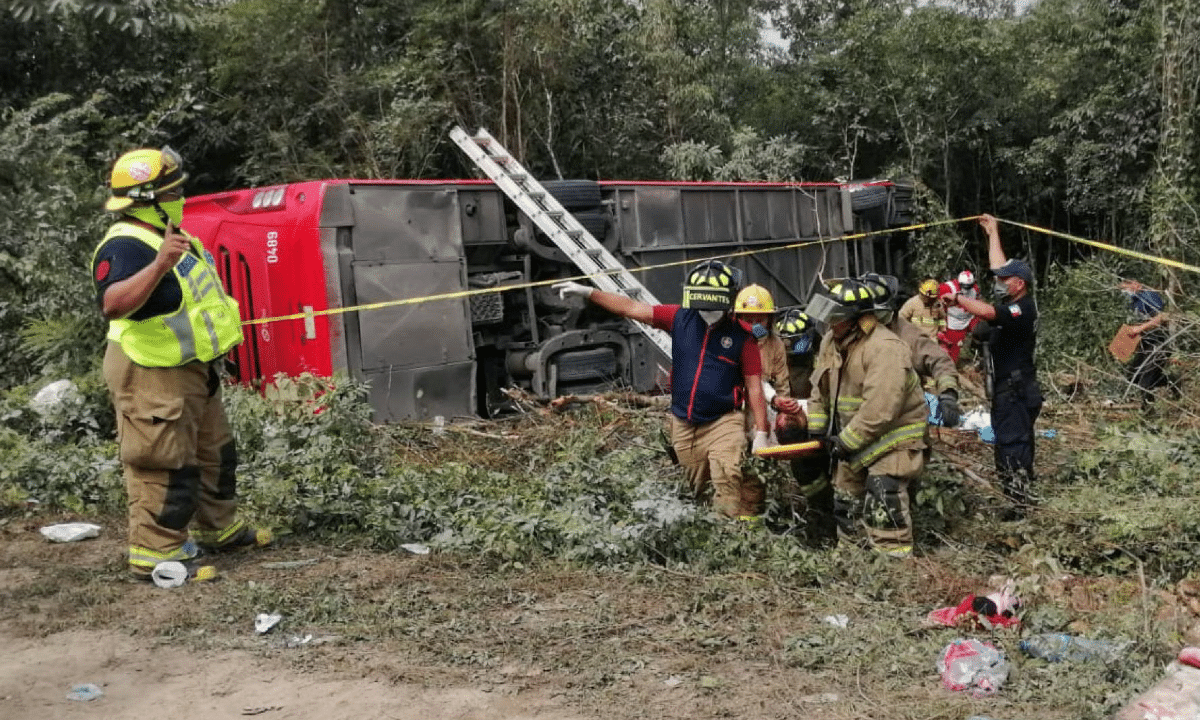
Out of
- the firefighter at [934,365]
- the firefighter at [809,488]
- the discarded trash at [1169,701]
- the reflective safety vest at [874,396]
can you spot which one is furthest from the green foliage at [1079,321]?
the discarded trash at [1169,701]

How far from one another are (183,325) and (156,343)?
13 centimetres

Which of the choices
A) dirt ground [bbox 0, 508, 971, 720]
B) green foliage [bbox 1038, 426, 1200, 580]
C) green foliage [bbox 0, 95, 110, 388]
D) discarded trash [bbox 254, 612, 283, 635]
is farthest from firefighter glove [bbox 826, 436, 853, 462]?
green foliage [bbox 0, 95, 110, 388]

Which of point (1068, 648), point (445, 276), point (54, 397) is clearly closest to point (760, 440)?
point (1068, 648)

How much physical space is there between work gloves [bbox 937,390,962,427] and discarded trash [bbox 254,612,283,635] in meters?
3.65

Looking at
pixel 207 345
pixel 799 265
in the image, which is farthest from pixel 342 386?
pixel 799 265

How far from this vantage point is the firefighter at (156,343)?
4.74 m

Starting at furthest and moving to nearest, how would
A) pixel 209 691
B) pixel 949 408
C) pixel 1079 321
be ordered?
pixel 1079 321, pixel 949 408, pixel 209 691

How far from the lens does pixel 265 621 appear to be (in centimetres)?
429

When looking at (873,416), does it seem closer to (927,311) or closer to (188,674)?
(188,674)

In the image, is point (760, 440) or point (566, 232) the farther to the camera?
point (566, 232)

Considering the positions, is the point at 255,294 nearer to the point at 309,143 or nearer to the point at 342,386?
the point at 342,386

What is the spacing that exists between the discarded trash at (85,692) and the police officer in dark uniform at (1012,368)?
16.7 feet

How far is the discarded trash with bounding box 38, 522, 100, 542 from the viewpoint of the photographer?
562 cm

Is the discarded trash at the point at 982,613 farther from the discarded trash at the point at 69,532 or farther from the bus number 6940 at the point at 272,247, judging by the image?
the bus number 6940 at the point at 272,247
